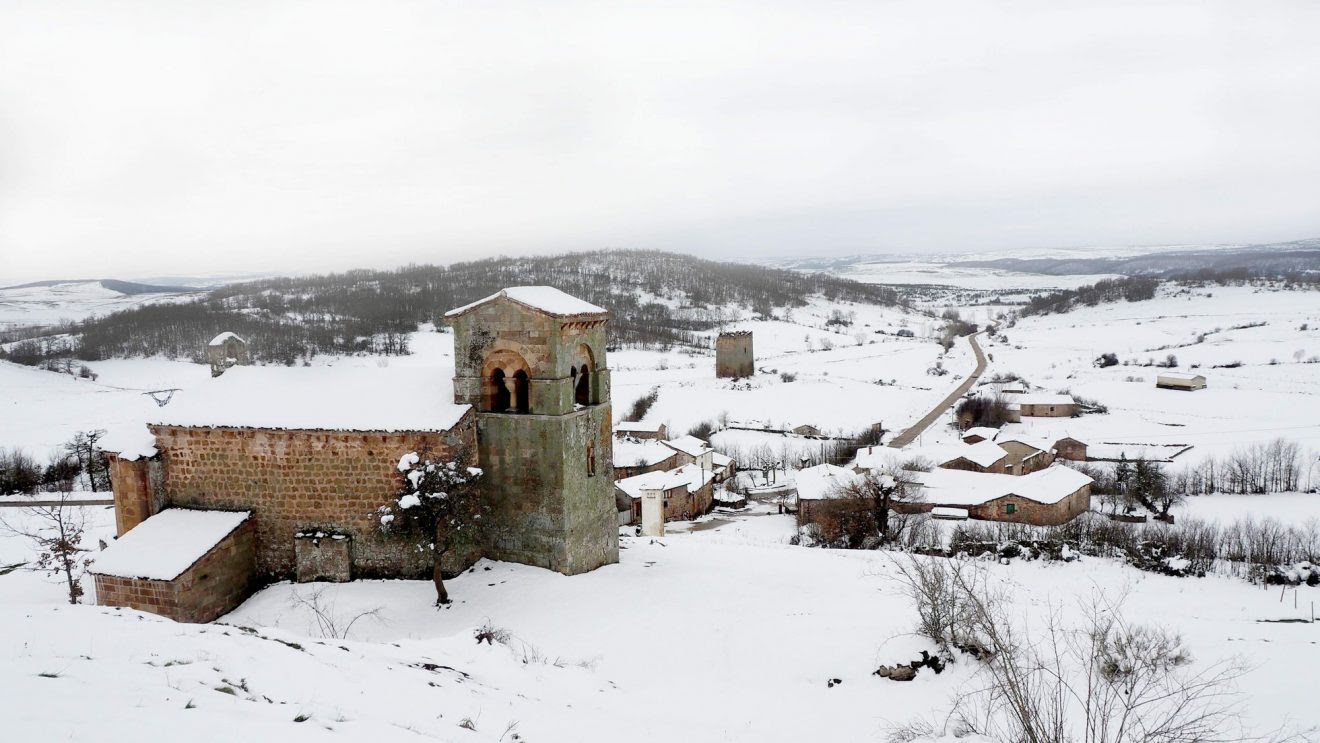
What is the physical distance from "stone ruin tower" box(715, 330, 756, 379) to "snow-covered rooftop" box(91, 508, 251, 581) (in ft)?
220

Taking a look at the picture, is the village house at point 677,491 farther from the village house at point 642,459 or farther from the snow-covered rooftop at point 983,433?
the snow-covered rooftop at point 983,433

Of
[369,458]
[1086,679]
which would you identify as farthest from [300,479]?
[1086,679]

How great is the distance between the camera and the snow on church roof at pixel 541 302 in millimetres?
16734

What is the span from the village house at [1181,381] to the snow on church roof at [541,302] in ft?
227

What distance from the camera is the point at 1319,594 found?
2011 cm

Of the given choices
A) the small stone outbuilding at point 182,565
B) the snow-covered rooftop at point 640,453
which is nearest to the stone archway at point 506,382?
the small stone outbuilding at point 182,565

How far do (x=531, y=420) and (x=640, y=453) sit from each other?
99.5ft

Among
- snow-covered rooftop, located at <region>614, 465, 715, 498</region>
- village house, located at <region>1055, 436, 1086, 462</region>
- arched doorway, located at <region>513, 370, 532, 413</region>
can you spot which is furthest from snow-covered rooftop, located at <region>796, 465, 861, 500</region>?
arched doorway, located at <region>513, 370, 532, 413</region>

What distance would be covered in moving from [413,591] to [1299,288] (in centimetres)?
18482

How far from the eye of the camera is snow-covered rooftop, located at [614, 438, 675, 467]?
45938 mm

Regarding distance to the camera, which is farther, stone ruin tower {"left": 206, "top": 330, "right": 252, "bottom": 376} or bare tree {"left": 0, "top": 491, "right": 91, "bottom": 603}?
stone ruin tower {"left": 206, "top": 330, "right": 252, "bottom": 376}

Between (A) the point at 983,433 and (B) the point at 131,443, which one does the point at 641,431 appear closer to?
(A) the point at 983,433

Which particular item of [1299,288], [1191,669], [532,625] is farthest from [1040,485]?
[1299,288]

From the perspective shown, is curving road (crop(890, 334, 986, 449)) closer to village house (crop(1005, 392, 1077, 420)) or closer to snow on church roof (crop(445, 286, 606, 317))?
village house (crop(1005, 392, 1077, 420))
